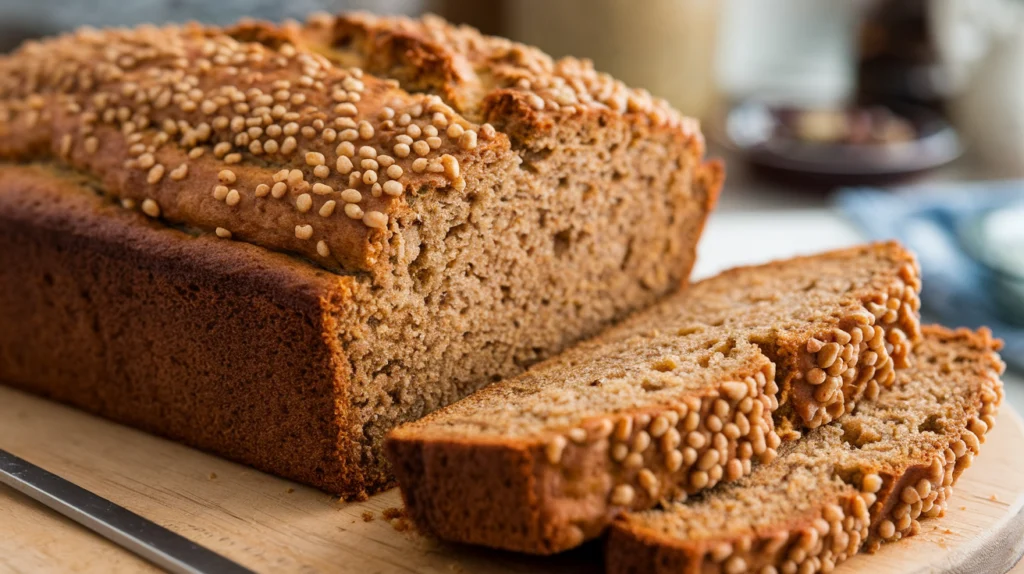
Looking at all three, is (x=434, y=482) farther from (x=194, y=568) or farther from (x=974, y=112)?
(x=974, y=112)

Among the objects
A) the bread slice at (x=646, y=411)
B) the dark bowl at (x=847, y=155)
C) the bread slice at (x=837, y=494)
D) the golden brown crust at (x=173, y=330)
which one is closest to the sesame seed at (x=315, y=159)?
the golden brown crust at (x=173, y=330)

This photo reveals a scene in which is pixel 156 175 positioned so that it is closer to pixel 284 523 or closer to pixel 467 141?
pixel 467 141

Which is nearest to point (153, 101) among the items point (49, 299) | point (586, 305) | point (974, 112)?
point (49, 299)

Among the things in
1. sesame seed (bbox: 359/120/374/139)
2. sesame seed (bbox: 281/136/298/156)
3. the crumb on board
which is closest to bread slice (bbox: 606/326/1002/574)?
the crumb on board

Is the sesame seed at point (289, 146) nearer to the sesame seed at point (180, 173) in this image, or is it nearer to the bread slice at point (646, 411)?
the sesame seed at point (180, 173)

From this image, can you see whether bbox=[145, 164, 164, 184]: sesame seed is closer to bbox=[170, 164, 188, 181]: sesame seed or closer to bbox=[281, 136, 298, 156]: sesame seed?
bbox=[170, 164, 188, 181]: sesame seed

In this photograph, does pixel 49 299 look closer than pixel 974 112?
Yes
